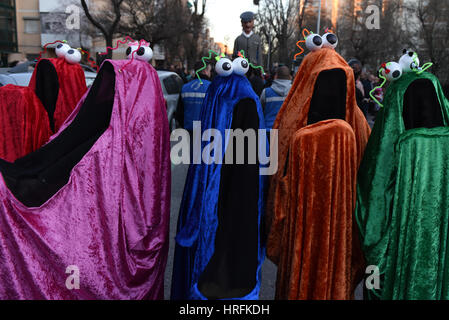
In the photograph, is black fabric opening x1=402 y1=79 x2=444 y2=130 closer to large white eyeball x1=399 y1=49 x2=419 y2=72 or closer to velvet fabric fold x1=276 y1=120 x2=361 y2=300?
large white eyeball x1=399 y1=49 x2=419 y2=72

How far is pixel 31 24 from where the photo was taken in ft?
128

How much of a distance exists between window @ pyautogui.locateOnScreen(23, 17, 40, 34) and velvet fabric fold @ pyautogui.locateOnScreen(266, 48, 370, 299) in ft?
144

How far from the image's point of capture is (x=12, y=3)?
37469 mm

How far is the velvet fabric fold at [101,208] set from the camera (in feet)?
6.94

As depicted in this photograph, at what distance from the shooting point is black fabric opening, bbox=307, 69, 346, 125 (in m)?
2.14

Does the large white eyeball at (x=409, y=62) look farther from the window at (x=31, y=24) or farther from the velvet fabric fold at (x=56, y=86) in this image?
the window at (x=31, y=24)

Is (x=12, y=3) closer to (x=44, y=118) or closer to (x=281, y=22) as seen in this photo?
→ (x=281, y=22)

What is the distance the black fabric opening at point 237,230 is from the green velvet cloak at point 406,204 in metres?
0.62

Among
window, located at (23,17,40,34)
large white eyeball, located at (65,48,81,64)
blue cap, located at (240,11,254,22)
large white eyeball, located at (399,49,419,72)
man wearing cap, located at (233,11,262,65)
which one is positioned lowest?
large white eyeball, located at (399,49,419,72)

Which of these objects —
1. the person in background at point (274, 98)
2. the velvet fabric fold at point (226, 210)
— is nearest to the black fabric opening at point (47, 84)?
the velvet fabric fold at point (226, 210)

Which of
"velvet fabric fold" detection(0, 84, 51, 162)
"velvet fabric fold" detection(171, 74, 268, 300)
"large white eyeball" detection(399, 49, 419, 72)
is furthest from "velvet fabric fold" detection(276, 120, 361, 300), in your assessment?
"velvet fabric fold" detection(0, 84, 51, 162)

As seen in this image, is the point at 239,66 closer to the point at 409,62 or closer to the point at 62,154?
the point at 409,62

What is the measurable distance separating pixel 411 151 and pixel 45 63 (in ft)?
10.9

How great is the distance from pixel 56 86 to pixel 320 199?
9.52ft
